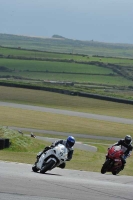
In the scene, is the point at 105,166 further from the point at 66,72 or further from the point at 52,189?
the point at 66,72

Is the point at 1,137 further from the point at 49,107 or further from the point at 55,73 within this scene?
the point at 55,73

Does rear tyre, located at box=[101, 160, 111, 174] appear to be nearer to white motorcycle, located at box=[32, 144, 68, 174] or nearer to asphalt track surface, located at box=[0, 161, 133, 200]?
white motorcycle, located at box=[32, 144, 68, 174]

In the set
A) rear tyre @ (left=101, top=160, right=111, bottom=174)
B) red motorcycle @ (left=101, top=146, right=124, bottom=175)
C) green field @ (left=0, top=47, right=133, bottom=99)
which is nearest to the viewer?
red motorcycle @ (left=101, top=146, right=124, bottom=175)

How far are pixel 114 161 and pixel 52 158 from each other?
3.39 m

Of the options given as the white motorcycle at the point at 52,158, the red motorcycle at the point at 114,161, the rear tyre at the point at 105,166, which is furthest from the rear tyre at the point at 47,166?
the rear tyre at the point at 105,166

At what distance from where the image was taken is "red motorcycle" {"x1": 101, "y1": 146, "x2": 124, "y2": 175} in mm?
20234

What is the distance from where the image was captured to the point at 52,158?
1748cm

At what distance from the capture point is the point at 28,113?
54.8 m

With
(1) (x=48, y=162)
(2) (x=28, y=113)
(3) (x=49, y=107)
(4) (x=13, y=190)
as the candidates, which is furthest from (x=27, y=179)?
(3) (x=49, y=107)

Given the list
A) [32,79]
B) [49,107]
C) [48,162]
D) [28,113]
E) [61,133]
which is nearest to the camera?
[48,162]

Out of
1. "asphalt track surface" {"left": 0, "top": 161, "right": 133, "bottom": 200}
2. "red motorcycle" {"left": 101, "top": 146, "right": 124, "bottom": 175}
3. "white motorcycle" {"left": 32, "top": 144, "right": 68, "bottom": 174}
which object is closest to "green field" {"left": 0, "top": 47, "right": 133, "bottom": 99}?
"red motorcycle" {"left": 101, "top": 146, "right": 124, "bottom": 175}

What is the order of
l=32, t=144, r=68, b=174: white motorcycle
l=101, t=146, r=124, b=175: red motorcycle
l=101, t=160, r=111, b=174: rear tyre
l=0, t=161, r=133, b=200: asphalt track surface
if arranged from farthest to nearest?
l=101, t=160, r=111, b=174: rear tyre
l=101, t=146, r=124, b=175: red motorcycle
l=32, t=144, r=68, b=174: white motorcycle
l=0, t=161, r=133, b=200: asphalt track surface

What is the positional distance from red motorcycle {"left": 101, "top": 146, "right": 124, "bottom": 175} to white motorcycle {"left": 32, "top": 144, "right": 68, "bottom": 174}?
2845 mm

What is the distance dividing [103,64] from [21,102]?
68710mm
